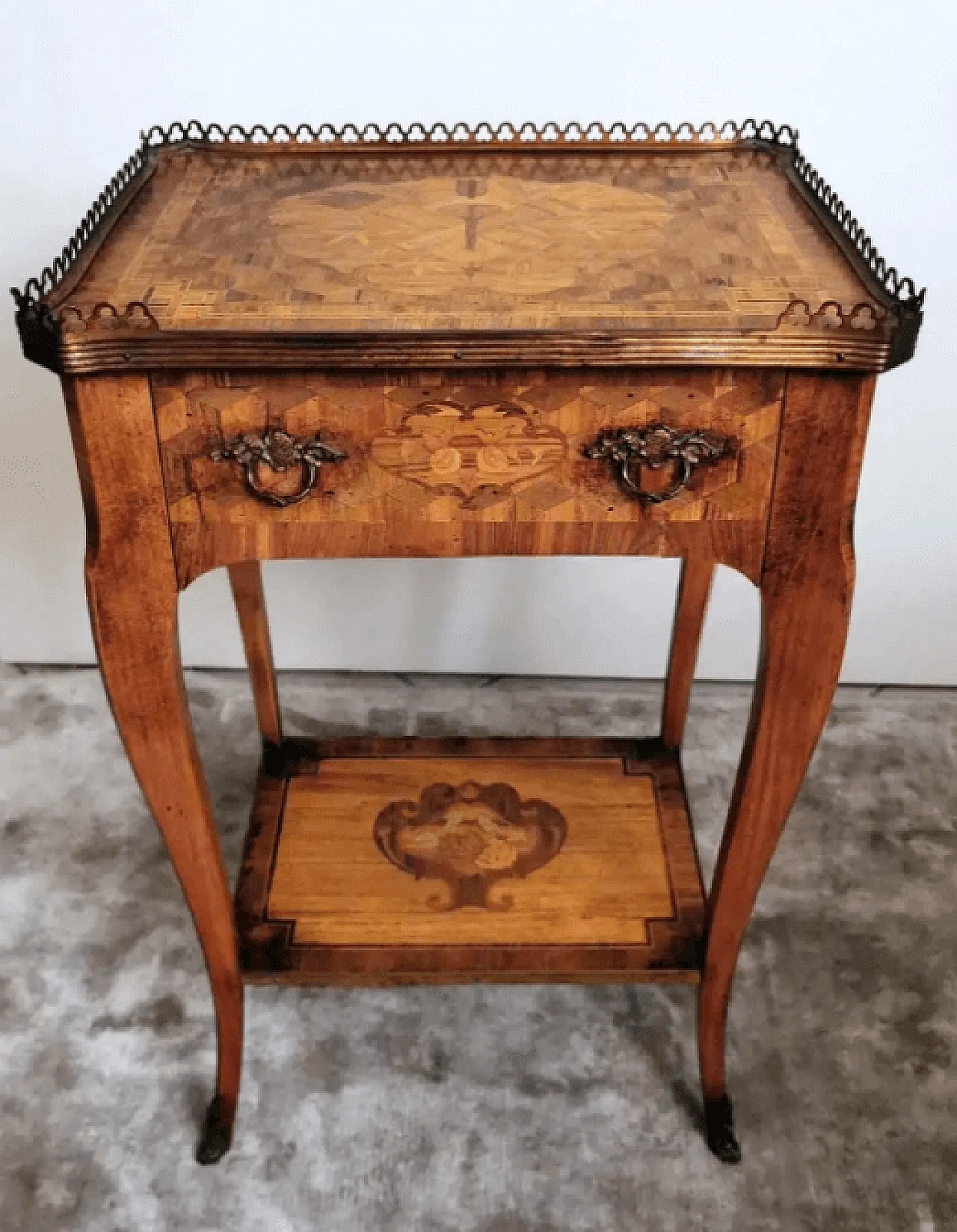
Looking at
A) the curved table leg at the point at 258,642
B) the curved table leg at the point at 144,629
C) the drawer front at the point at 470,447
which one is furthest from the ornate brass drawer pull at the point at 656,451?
the curved table leg at the point at 258,642

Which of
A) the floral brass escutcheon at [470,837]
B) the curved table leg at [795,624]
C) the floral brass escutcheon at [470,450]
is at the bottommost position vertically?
the floral brass escutcheon at [470,837]

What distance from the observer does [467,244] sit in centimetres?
98

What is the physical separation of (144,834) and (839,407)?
1164 millimetres

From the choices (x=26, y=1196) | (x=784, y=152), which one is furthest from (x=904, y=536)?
(x=26, y=1196)

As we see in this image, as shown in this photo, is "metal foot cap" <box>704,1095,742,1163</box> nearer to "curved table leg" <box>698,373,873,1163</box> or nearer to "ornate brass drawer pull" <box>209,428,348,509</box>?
"curved table leg" <box>698,373,873,1163</box>

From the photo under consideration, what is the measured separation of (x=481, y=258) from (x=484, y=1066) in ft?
2.92

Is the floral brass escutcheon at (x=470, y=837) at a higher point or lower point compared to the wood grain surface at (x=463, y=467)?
lower

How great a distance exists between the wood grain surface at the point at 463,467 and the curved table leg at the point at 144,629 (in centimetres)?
2

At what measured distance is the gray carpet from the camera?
1222 millimetres

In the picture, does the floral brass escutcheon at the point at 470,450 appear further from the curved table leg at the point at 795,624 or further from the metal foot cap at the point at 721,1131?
the metal foot cap at the point at 721,1131

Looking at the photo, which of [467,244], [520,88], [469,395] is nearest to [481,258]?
[467,244]

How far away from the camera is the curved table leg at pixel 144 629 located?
84 centimetres

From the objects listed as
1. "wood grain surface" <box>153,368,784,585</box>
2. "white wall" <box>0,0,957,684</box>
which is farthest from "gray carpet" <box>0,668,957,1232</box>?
"wood grain surface" <box>153,368,784,585</box>

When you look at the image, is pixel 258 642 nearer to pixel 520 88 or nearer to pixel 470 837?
pixel 470 837
